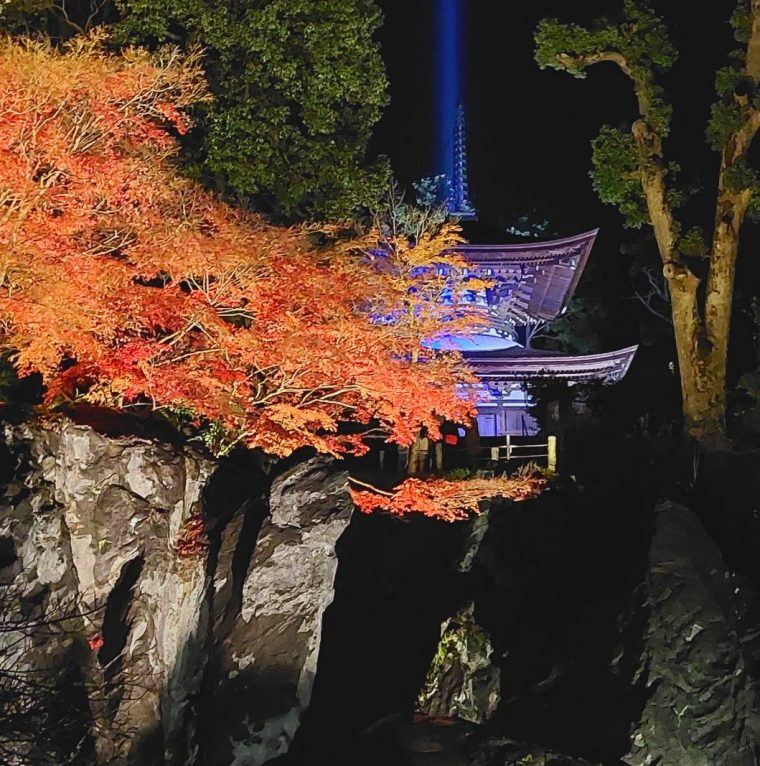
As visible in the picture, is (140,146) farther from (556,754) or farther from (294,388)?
(556,754)

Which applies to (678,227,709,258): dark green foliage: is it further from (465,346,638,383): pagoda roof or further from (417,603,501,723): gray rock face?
(417,603,501,723): gray rock face

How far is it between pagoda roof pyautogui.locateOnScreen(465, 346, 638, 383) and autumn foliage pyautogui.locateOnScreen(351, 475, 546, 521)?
5.93m

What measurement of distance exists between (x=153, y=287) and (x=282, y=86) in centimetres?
519

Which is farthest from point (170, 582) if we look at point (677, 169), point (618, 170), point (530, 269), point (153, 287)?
point (530, 269)

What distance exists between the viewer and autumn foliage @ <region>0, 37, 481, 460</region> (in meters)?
8.19

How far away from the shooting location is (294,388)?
420 inches

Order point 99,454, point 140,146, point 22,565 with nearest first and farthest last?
1. point 22,565
2. point 99,454
3. point 140,146

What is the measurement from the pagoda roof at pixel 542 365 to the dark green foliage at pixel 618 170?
5690 millimetres

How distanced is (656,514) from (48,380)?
752 centimetres

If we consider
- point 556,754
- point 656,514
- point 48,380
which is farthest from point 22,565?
point 656,514

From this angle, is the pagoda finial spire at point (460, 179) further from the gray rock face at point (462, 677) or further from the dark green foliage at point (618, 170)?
the gray rock face at point (462, 677)

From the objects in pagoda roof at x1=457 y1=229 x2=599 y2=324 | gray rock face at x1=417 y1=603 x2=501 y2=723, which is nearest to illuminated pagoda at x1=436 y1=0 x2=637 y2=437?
pagoda roof at x1=457 y1=229 x2=599 y2=324

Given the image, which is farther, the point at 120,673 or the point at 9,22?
the point at 9,22

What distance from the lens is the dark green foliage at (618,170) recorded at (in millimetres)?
14008
